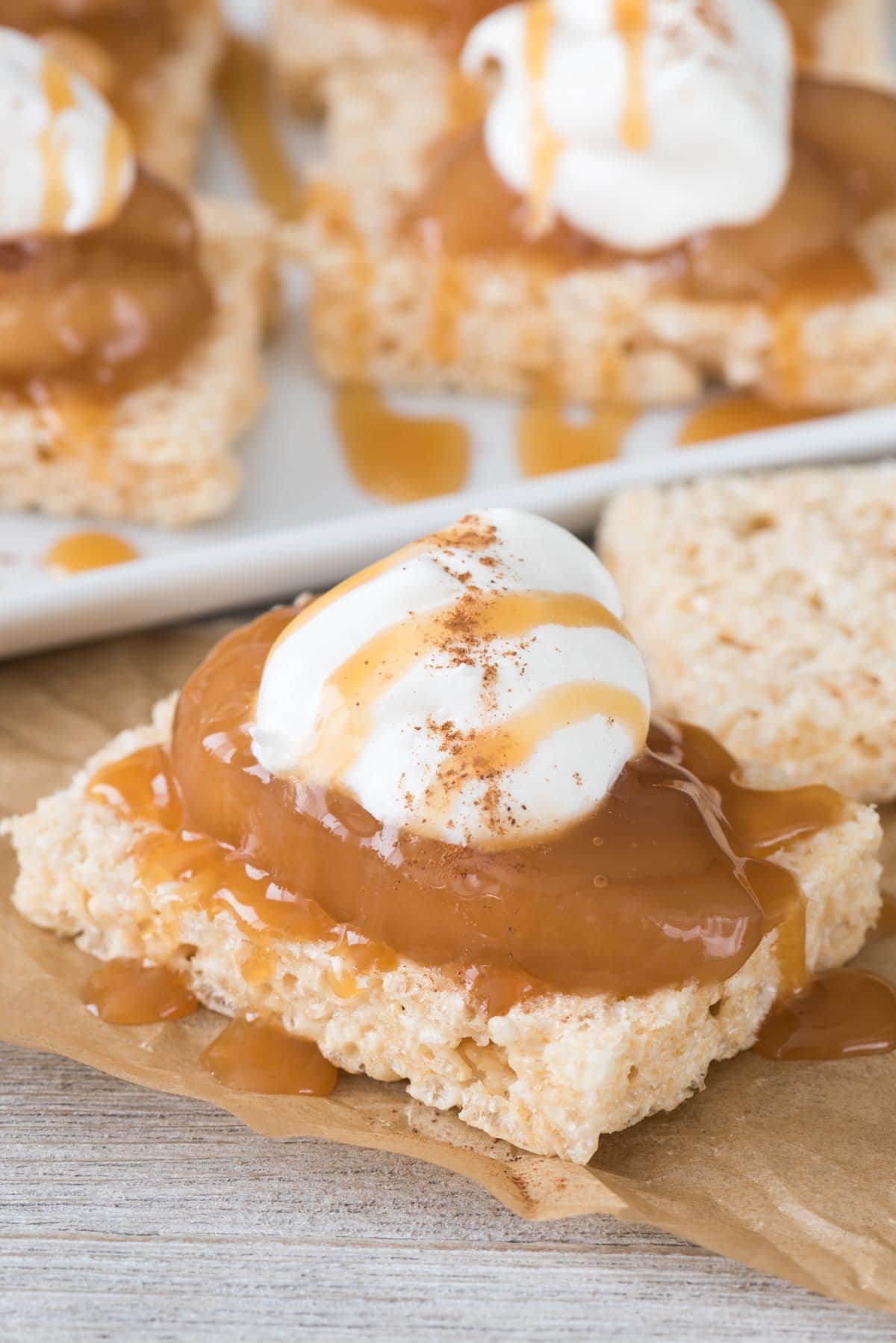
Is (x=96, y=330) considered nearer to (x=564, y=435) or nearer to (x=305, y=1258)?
(x=564, y=435)

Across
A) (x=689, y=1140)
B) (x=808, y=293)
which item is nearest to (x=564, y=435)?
(x=808, y=293)

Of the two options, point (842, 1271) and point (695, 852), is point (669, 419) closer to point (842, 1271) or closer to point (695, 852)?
point (695, 852)

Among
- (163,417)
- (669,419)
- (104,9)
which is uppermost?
(104,9)

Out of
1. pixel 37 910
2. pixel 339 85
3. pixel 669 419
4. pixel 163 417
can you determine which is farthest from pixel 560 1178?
pixel 339 85

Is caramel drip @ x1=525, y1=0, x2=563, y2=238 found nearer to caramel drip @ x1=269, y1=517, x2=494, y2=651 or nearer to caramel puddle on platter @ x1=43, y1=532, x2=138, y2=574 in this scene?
caramel puddle on platter @ x1=43, y1=532, x2=138, y2=574

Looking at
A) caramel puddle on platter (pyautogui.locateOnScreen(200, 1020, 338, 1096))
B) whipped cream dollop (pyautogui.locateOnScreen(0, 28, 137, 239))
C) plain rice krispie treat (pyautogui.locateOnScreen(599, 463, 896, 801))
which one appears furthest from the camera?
whipped cream dollop (pyautogui.locateOnScreen(0, 28, 137, 239))

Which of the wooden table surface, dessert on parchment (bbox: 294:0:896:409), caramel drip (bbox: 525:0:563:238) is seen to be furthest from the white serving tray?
the wooden table surface

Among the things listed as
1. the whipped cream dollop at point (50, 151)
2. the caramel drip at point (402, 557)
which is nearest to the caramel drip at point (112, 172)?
the whipped cream dollop at point (50, 151)
